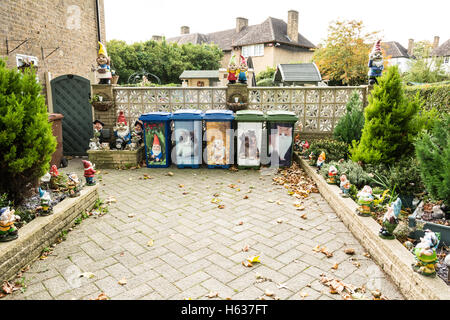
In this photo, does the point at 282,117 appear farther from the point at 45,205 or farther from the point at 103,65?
the point at 45,205

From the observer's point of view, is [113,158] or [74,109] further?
[74,109]

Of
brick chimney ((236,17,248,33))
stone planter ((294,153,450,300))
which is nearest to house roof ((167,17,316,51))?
brick chimney ((236,17,248,33))

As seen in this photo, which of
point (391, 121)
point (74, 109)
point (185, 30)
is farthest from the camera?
point (185, 30)

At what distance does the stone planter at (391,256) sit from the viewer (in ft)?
8.84

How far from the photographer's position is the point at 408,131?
17.4ft

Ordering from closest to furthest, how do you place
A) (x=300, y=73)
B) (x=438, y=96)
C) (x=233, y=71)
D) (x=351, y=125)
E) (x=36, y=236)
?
(x=36, y=236) → (x=351, y=125) → (x=438, y=96) → (x=233, y=71) → (x=300, y=73)

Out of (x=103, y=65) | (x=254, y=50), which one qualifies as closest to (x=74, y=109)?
(x=103, y=65)

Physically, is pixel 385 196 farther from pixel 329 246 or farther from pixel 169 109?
pixel 169 109

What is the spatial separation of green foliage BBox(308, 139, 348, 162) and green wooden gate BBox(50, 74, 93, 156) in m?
6.14

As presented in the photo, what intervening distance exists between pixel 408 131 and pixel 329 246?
2.71 m

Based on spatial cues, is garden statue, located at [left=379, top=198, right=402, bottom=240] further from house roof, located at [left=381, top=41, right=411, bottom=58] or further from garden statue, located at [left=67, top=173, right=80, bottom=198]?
house roof, located at [left=381, top=41, right=411, bottom=58]

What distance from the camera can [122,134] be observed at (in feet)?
26.2

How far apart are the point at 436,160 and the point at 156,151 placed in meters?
5.67
